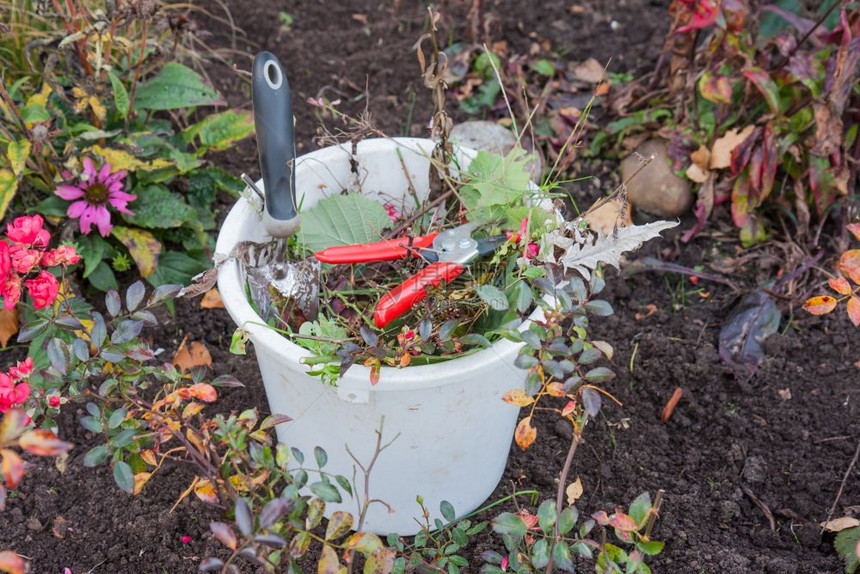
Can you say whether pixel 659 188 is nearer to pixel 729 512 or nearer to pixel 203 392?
pixel 729 512

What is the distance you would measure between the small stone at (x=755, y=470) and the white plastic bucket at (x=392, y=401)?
1.57ft

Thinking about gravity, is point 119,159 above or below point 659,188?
above

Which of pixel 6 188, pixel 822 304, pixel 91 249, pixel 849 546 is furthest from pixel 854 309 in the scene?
pixel 6 188


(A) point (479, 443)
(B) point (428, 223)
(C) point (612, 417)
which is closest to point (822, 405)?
(C) point (612, 417)

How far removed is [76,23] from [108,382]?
36.9 inches

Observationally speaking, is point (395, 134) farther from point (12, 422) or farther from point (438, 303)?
point (12, 422)

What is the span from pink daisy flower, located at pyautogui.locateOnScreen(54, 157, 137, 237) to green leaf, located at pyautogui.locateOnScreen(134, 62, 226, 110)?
0.67ft

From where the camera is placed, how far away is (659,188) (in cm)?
213

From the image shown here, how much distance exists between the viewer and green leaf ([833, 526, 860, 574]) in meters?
1.40

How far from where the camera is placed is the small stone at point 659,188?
7.00ft

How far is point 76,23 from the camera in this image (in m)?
1.71

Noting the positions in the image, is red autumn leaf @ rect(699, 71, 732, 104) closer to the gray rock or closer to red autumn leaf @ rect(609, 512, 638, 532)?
the gray rock

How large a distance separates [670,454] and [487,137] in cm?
98

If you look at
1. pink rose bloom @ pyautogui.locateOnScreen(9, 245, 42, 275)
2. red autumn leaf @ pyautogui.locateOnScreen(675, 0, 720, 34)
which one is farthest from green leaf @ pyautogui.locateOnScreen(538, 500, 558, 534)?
red autumn leaf @ pyautogui.locateOnScreen(675, 0, 720, 34)
